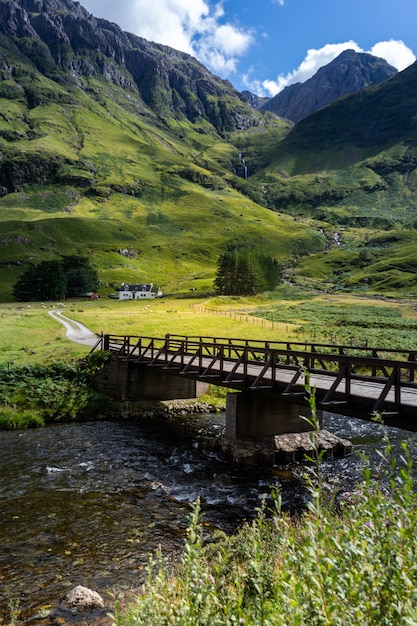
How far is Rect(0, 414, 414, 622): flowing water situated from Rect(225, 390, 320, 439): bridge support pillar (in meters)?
2.08

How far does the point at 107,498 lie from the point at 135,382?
1859 cm

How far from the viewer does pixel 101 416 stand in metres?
32.2

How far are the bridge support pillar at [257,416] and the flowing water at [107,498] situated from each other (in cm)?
208

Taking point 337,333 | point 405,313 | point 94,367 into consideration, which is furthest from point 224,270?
point 94,367

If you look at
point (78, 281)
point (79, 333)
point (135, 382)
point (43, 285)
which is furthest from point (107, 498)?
point (78, 281)

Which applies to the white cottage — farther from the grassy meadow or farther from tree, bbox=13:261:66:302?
the grassy meadow

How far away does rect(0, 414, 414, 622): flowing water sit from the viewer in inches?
473

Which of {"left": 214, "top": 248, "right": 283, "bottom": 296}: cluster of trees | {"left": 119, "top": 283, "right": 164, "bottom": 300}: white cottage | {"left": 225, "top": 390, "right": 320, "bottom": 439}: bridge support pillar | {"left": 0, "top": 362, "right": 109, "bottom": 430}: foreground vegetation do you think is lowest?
{"left": 0, "top": 362, "right": 109, "bottom": 430}: foreground vegetation

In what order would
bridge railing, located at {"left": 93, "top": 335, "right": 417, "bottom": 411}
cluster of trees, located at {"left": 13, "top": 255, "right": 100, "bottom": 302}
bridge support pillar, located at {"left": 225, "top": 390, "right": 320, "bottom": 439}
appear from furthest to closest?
1. cluster of trees, located at {"left": 13, "top": 255, "right": 100, "bottom": 302}
2. bridge support pillar, located at {"left": 225, "top": 390, "right": 320, "bottom": 439}
3. bridge railing, located at {"left": 93, "top": 335, "right": 417, "bottom": 411}

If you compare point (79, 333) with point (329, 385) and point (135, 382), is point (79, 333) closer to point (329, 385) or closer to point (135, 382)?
point (135, 382)

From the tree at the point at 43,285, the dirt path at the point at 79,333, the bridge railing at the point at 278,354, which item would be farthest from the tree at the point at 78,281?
the bridge railing at the point at 278,354

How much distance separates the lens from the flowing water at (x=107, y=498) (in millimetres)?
12008

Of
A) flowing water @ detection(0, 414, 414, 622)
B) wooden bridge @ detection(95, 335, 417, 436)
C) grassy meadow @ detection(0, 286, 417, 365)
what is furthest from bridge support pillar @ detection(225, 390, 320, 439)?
grassy meadow @ detection(0, 286, 417, 365)

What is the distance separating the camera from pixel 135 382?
3566cm
